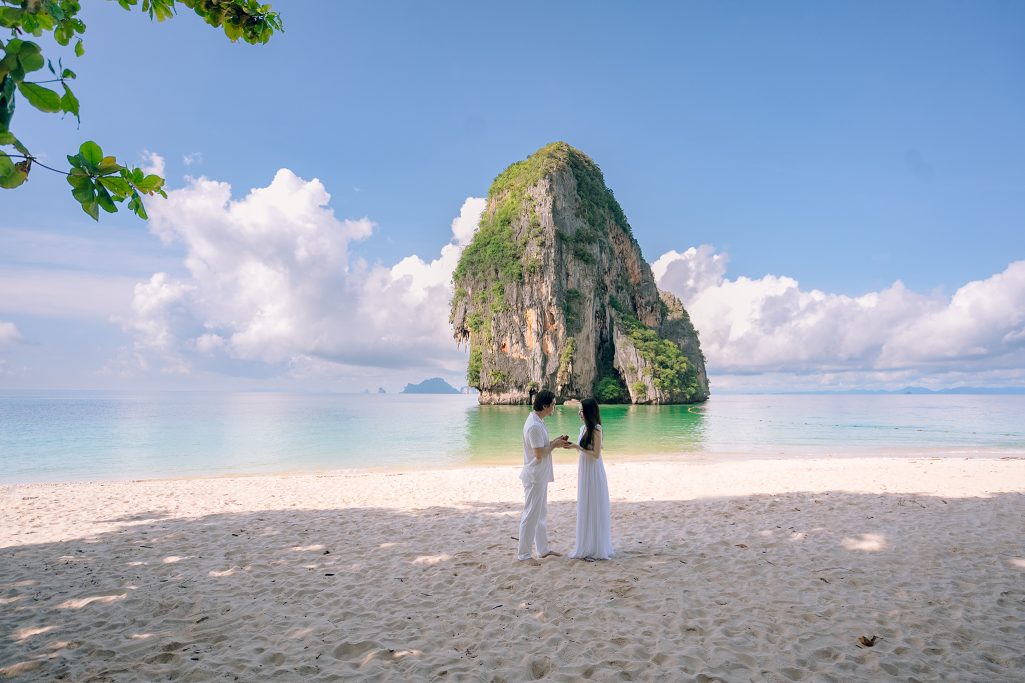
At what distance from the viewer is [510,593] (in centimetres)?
480

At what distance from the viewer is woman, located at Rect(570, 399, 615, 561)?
5.44 m

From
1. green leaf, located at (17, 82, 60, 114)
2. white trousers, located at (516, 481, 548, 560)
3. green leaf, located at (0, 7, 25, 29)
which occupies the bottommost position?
white trousers, located at (516, 481, 548, 560)

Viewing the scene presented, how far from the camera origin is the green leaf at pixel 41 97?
1509 millimetres

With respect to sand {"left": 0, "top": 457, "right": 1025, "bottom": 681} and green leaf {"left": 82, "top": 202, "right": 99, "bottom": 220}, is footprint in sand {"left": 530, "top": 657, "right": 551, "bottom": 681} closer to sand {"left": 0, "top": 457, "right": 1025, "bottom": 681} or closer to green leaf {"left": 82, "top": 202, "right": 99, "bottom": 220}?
sand {"left": 0, "top": 457, "right": 1025, "bottom": 681}

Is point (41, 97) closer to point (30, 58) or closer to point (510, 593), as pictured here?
point (30, 58)

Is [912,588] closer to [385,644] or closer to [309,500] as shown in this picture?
[385,644]

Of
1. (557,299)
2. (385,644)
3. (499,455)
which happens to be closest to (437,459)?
(499,455)

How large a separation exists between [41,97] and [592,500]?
5.34 metres

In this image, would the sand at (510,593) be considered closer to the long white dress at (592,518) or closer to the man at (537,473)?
the long white dress at (592,518)

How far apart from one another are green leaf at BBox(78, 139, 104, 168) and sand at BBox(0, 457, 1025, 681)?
3.35m

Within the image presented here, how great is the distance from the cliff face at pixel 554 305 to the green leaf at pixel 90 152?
1979 inches

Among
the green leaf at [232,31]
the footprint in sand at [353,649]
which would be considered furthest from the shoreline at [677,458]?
the green leaf at [232,31]

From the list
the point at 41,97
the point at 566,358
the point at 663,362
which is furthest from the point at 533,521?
the point at 663,362

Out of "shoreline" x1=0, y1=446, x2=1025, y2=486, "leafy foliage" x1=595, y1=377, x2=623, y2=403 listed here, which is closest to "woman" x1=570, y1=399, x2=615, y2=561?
"shoreline" x1=0, y1=446, x2=1025, y2=486
